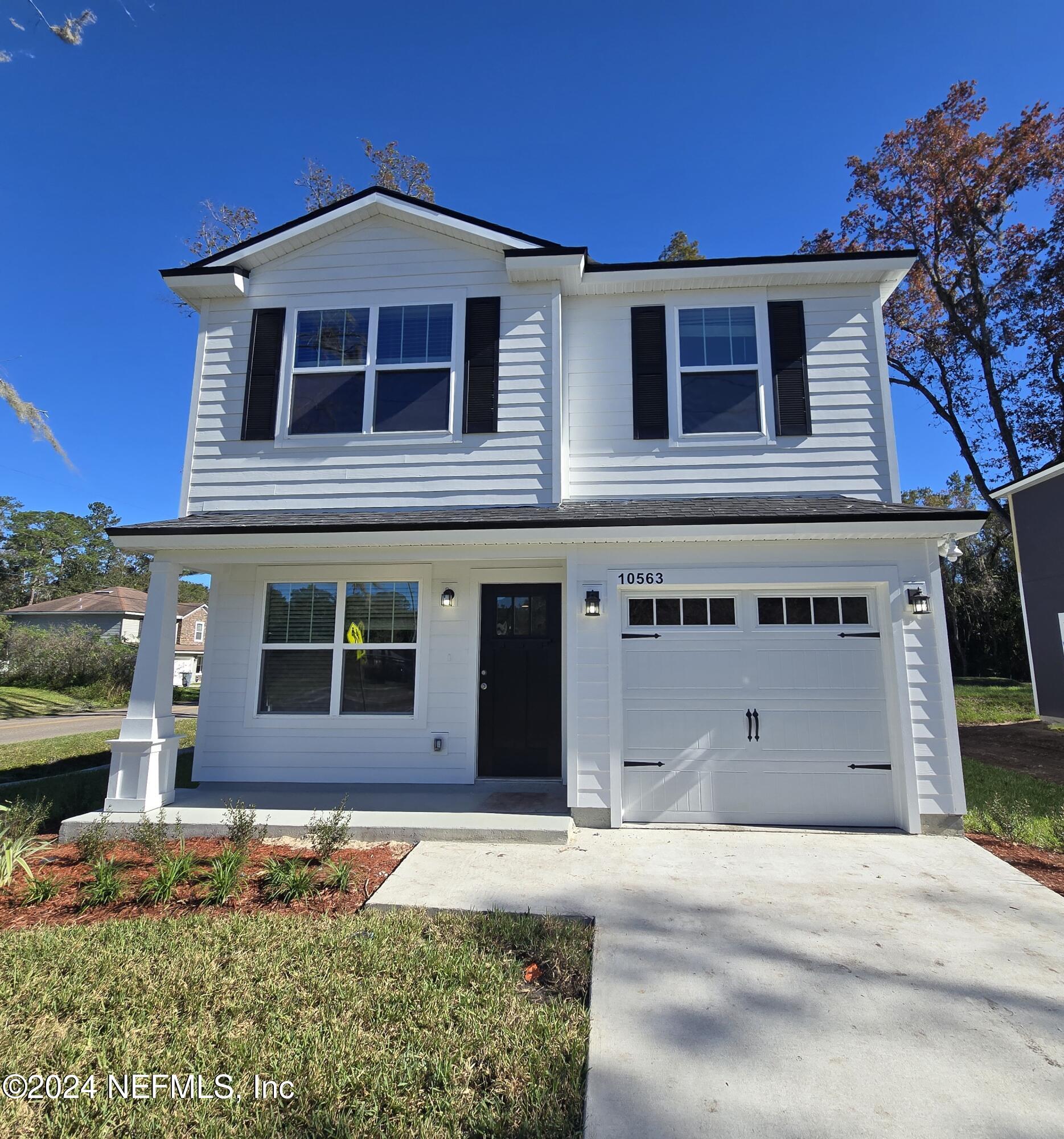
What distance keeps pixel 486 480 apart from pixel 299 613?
2.79 m

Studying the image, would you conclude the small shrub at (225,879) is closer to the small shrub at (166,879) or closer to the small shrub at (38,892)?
the small shrub at (166,879)

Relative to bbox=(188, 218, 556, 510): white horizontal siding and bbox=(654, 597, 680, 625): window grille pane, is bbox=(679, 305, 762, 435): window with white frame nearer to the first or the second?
bbox=(188, 218, 556, 510): white horizontal siding

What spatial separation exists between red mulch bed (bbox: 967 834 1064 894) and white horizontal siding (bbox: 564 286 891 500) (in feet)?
11.6

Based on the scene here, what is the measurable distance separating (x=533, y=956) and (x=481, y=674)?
12.8ft

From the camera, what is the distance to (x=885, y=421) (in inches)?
273

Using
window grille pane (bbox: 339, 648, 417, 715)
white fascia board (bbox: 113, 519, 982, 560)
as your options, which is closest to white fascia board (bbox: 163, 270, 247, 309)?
white fascia board (bbox: 113, 519, 982, 560)

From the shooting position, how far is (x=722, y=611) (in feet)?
20.4

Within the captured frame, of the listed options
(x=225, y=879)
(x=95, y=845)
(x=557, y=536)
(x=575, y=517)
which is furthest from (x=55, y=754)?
(x=575, y=517)

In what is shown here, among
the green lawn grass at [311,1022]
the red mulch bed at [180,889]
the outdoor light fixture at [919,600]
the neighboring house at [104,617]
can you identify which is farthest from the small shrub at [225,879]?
the neighboring house at [104,617]

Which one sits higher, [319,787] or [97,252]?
[97,252]

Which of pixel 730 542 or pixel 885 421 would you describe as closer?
pixel 730 542

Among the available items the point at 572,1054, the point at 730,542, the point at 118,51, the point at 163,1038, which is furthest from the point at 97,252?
the point at 572,1054

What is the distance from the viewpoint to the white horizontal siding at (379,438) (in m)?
6.99

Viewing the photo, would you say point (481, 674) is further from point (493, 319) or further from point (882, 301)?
point (882, 301)
